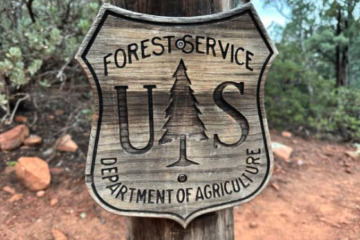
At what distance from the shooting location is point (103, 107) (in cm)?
94

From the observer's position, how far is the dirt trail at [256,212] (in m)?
2.12

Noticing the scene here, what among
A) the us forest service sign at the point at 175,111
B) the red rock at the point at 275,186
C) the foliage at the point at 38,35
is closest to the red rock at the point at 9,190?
the foliage at the point at 38,35

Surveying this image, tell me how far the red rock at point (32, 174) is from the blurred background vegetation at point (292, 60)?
18.1 inches

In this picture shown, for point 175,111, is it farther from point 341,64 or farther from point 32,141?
point 341,64

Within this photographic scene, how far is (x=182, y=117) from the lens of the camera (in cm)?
99

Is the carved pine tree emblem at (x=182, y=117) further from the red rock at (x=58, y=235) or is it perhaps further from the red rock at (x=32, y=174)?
the red rock at (x=32, y=174)

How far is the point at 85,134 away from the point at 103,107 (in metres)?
2.42

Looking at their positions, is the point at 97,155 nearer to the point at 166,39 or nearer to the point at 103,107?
the point at 103,107

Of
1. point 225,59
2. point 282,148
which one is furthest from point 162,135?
point 282,148

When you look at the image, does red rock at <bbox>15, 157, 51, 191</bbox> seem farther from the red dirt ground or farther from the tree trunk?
the tree trunk

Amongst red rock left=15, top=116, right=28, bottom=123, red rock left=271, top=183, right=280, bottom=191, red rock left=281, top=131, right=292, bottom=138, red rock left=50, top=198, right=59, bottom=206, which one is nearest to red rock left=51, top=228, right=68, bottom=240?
Answer: red rock left=50, top=198, right=59, bottom=206

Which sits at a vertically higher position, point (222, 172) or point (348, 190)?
point (222, 172)

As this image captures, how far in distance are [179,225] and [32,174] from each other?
1732 mm

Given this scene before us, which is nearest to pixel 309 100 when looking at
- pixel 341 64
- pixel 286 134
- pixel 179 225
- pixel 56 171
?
pixel 286 134
